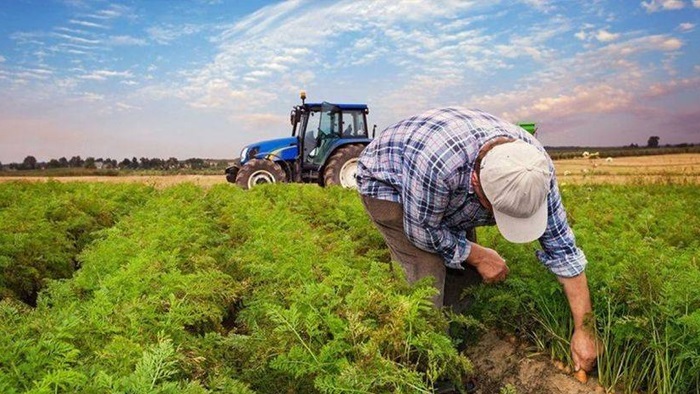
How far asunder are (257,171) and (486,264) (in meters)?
13.0

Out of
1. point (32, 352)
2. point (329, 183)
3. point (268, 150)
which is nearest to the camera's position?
point (32, 352)

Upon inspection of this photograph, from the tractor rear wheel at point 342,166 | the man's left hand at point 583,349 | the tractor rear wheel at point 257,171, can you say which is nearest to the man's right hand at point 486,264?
the man's left hand at point 583,349

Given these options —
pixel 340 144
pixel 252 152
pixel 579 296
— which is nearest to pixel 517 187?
pixel 579 296

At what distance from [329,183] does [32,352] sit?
13.2 m

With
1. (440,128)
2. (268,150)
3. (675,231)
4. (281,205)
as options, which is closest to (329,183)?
(268,150)

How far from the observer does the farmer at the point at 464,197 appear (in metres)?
3.50

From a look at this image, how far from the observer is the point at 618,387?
435 cm

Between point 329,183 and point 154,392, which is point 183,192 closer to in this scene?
point 329,183

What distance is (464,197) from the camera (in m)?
4.09

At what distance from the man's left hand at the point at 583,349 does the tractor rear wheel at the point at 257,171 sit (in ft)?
43.4

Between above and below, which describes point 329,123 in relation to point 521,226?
above

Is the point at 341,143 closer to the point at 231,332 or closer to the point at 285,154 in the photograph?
the point at 285,154

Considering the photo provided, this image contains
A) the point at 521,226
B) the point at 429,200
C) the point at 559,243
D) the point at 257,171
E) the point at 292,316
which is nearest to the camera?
the point at 292,316

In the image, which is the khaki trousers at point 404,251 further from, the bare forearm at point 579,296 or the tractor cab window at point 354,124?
the tractor cab window at point 354,124
